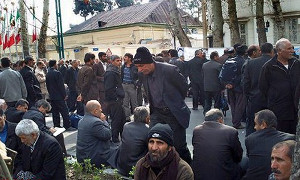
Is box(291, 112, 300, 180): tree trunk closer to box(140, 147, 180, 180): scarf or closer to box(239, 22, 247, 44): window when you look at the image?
box(140, 147, 180, 180): scarf

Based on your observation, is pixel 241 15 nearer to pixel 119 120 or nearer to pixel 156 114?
pixel 119 120

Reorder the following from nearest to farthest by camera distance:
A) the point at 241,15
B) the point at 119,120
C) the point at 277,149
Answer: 1. the point at 277,149
2. the point at 119,120
3. the point at 241,15

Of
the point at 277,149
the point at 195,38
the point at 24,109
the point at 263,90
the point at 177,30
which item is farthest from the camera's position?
the point at 195,38

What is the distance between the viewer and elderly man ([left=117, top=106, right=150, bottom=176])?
6121 millimetres

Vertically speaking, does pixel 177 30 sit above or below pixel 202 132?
above

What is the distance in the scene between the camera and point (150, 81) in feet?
19.4

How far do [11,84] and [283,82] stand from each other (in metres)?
6.24

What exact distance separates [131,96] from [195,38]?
97.3 ft

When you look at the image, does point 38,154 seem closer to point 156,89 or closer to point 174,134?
point 156,89

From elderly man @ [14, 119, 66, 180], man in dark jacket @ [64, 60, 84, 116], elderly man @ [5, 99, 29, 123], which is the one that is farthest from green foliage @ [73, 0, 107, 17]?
elderly man @ [14, 119, 66, 180]

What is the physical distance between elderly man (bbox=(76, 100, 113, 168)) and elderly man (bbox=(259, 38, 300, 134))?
2.63 m

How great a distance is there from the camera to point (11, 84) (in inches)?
382

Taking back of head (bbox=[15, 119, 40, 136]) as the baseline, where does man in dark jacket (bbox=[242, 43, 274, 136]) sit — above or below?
above

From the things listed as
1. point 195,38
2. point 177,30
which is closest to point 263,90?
point 177,30
